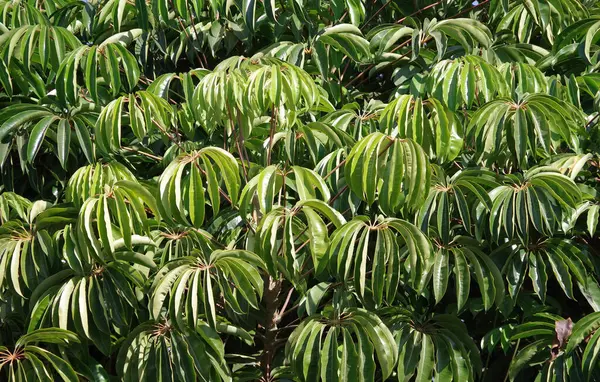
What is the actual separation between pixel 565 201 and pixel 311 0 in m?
1.10

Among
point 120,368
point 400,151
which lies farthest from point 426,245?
point 120,368

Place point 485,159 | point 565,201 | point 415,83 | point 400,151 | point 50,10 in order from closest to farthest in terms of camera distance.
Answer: point 400,151
point 565,201
point 485,159
point 415,83
point 50,10

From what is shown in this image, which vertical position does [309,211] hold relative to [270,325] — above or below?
above

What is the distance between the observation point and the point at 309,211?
83.7 inches

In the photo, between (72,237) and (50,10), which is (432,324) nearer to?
(72,237)

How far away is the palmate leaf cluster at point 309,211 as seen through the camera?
2.15 metres

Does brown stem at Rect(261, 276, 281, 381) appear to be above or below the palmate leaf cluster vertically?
below

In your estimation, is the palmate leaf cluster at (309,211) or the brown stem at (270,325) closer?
the palmate leaf cluster at (309,211)

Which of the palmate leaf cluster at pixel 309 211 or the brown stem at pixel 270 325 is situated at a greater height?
the palmate leaf cluster at pixel 309 211

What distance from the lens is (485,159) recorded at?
2557 mm

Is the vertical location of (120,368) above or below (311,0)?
below

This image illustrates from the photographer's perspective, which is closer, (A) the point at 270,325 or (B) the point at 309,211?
(B) the point at 309,211

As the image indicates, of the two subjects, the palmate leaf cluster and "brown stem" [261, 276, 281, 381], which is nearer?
the palmate leaf cluster

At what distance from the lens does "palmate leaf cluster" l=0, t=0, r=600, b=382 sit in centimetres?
215
